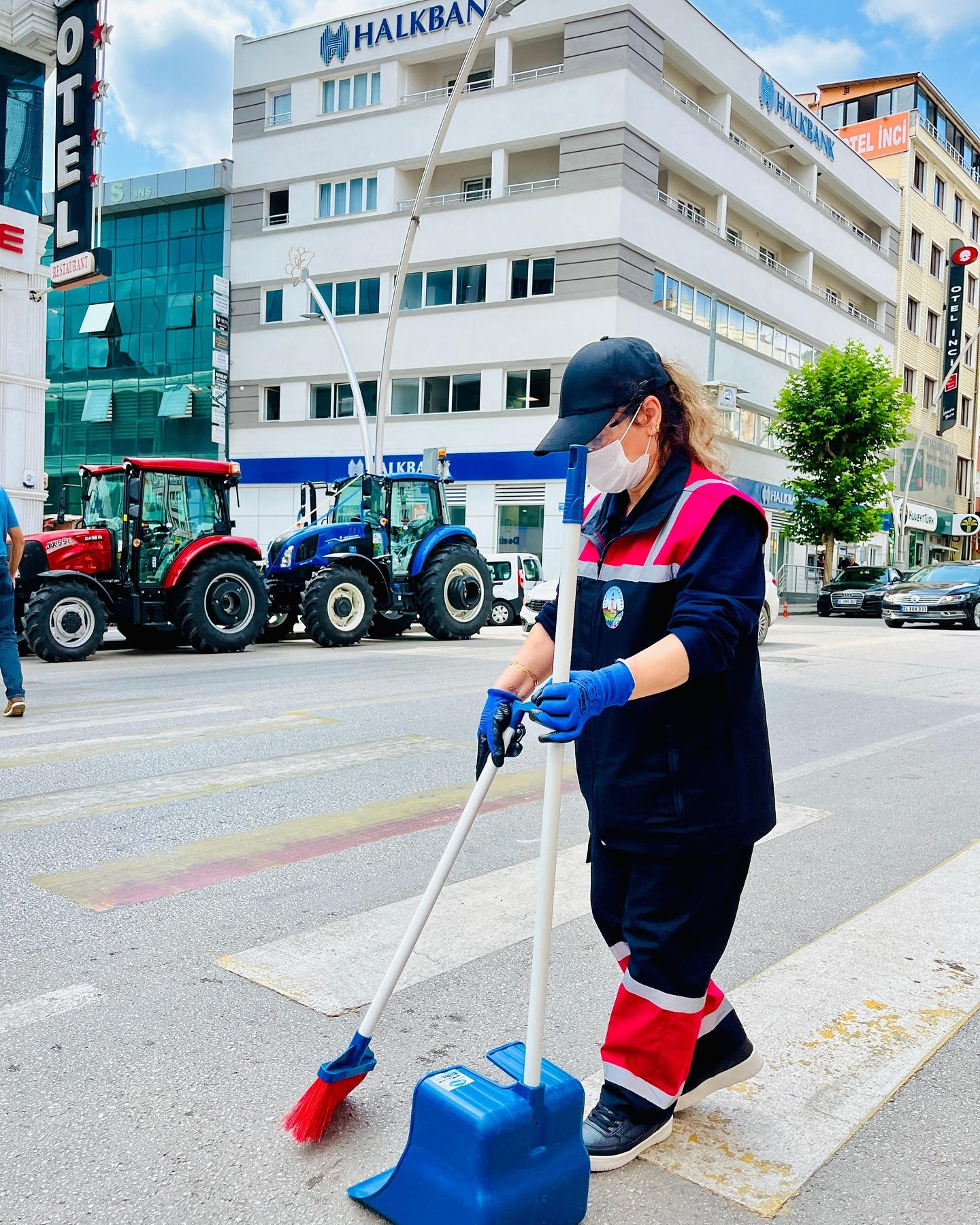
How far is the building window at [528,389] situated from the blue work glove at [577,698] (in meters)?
28.1

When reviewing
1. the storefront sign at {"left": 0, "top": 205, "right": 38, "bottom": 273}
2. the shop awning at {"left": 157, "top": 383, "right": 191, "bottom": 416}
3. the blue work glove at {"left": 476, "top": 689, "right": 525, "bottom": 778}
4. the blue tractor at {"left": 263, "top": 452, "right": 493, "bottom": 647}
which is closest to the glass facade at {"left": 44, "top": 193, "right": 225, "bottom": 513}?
the shop awning at {"left": 157, "top": 383, "right": 191, "bottom": 416}

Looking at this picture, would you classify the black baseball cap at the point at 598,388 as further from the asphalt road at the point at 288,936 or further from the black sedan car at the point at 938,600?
the black sedan car at the point at 938,600

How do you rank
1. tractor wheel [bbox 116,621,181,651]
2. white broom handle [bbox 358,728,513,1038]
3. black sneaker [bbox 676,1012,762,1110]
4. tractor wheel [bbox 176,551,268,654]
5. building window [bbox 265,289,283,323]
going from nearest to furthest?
white broom handle [bbox 358,728,513,1038] → black sneaker [bbox 676,1012,762,1110] → tractor wheel [bbox 176,551,268,654] → tractor wheel [bbox 116,621,181,651] → building window [bbox 265,289,283,323]

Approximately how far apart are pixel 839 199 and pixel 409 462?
76.7 feet

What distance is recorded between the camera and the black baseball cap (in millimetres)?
2393

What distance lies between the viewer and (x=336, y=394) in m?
33.6

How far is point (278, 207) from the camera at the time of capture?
34875mm

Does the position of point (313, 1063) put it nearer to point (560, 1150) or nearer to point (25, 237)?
point (560, 1150)

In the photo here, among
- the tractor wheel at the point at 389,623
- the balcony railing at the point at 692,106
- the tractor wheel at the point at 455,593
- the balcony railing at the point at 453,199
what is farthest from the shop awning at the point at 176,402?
the tractor wheel at the point at 455,593

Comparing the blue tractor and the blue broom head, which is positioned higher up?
the blue tractor

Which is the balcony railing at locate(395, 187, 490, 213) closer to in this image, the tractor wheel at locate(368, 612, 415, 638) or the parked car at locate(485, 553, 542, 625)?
the parked car at locate(485, 553, 542, 625)

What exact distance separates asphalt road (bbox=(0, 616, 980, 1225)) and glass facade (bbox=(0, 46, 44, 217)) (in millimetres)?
15215

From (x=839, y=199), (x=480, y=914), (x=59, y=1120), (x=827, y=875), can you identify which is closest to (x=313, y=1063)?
(x=59, y=1120)

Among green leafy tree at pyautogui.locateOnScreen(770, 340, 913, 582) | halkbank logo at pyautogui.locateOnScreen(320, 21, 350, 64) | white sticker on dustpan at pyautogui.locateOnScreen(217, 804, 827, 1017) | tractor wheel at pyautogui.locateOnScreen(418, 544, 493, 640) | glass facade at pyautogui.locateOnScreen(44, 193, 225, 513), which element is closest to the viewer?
white sticker on dustpan at pyautogui.locateOnScreen(217, 804, 827, 1017)
